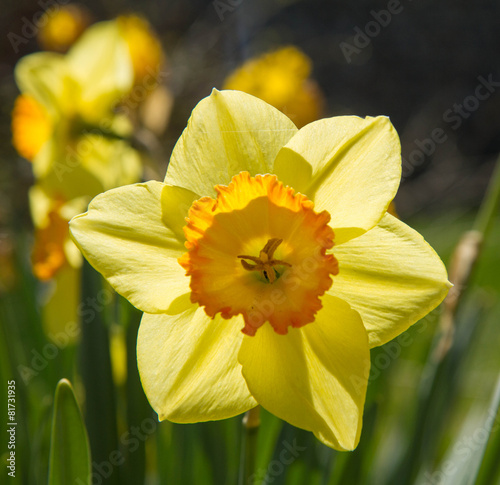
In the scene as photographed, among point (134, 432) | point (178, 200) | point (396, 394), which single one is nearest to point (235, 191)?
point (178, 200)

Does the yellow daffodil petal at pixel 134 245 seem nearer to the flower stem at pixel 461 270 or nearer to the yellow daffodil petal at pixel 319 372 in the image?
the yellow daffodil petal at pixel 319 372

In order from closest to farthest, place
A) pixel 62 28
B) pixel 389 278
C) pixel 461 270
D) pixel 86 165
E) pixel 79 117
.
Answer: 1. pixel 389 278
2. pixel 461 270
3. pixel 86 165
4. pixel 79 117
5. pixel 62 28

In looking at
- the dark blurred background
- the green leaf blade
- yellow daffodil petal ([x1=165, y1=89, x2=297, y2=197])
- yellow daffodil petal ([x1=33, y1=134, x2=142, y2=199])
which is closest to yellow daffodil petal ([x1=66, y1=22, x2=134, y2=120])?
yellow daffodil petal ([x1=33, y1=134, x2=142, y2=199])

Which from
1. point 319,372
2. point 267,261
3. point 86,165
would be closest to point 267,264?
point 267,261

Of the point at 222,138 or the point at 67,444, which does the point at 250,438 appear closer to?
the point at 67,444

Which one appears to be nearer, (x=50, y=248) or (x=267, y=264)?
(x=267, y=264)

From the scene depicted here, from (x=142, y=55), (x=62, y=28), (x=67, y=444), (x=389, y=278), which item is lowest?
(x=67, y=444)

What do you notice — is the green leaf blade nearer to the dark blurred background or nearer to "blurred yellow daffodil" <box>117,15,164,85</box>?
"blurred yellow daffodil" <box>117,15,164,85</box>

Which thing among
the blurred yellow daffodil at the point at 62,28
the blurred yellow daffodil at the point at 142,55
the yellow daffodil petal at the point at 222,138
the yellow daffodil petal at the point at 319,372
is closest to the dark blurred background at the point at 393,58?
the blurred yellow daffodil at the point at 62,28
